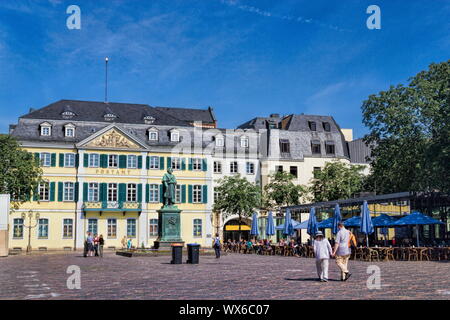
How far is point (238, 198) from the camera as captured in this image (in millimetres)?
52500

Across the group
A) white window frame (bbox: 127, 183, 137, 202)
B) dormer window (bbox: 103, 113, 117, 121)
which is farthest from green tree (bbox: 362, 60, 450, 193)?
dormer window (bbox: 103, 113, 117, 121)

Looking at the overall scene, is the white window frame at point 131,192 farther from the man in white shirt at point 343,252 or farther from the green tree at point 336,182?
the man in white shirt at point 343,252

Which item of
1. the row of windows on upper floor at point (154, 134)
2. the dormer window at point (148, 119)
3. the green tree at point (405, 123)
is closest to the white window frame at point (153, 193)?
the row of windows on upper floor at point (154, 134)

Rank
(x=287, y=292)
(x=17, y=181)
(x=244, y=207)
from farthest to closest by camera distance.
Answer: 1. (x=244, y=207)
2. (x=17, y=181)
3. (x=287, y=292)

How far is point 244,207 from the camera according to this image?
171 feet

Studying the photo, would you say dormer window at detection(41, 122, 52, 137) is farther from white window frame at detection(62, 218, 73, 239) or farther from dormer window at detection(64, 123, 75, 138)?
white window frame at detection(62, 218, 73, 239)

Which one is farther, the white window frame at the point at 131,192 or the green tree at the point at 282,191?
the green tree at the point at 282,191

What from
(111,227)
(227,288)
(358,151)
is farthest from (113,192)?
(227,288)

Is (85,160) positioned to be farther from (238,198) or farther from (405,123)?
(405,123)

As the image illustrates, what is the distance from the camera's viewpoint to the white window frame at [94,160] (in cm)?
5394

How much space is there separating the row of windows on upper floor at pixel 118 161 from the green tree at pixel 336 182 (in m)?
10.9
